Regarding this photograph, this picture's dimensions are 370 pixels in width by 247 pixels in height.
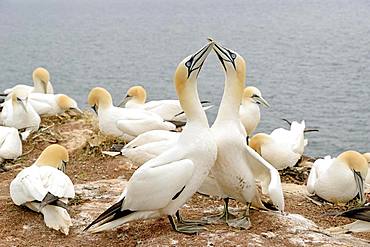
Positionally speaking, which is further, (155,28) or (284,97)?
(155,28)

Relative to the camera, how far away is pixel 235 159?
4.09 meters

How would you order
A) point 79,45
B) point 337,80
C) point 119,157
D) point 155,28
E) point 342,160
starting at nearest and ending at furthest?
point 342,160
point 119,157
point 337,80
point 79,45
point 155,28

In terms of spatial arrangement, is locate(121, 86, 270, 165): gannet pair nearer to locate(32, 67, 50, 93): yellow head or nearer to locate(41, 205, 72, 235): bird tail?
locate(41, 205, 72, 235): bird tail

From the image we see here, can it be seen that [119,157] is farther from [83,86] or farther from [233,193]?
[83,86]

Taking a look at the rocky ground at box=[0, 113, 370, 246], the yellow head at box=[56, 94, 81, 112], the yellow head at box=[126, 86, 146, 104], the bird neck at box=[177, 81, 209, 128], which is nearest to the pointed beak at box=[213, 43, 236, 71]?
the bird neck at box=[177, 81, 209, 128]

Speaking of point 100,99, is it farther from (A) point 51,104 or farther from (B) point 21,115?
(A) point 51,104

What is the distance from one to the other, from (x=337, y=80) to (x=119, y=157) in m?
14.1

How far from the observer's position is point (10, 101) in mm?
8312

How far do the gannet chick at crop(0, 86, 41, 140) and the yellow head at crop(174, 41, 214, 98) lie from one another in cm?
401

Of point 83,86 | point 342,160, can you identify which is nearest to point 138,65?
point 83,86

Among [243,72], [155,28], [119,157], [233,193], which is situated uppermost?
[243,72]

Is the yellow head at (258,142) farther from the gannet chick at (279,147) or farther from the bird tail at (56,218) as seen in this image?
the bird tail at (56,218)

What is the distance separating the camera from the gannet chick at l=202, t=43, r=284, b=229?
4070 millimetres

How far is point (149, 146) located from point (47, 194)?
1.40 m
